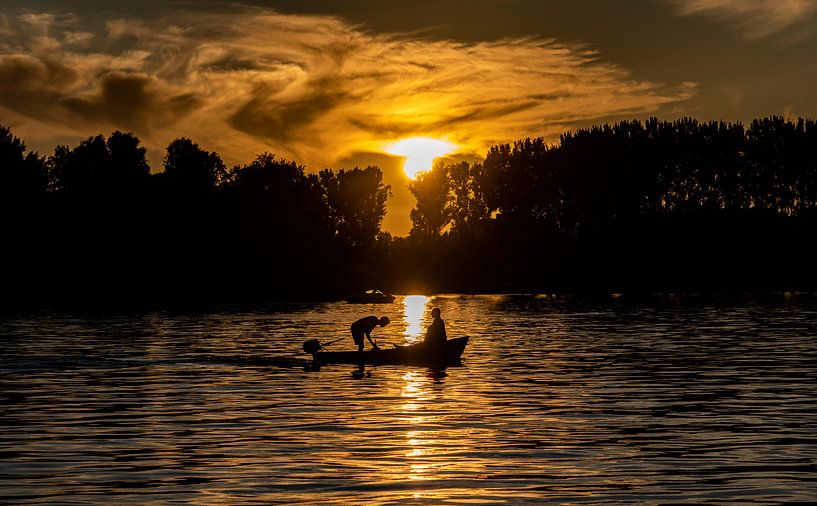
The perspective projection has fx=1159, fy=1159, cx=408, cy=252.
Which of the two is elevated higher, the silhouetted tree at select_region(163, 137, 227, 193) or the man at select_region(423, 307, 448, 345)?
the silhouetted tree at select_region(163, 137, 227, 193)

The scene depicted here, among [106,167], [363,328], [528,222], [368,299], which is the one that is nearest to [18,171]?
[106,167]

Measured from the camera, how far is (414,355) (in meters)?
46.6

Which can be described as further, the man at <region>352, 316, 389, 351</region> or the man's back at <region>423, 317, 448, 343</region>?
the man at <region>352, 316, 389, 351</region>

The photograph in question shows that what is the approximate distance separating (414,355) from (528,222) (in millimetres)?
138004

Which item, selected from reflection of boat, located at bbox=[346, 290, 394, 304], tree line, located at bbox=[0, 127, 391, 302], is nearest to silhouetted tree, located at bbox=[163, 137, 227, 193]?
tree line, located at bbox=[0, 127, 391, 302]

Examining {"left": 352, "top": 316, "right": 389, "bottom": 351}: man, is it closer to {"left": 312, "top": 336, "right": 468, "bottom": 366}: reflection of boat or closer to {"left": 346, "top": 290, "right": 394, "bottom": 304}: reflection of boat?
{"left": 312, "top": 336, "right": 468, "bottom": 366}: reflection of boat

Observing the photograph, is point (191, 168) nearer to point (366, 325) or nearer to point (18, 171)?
point (18, 171)

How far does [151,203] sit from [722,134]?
8526 cm

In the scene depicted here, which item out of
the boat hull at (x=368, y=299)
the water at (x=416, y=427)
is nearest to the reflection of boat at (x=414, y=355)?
the water at (x=416, y=427)

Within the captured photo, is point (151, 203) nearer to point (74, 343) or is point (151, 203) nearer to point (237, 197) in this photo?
point (237, 197)

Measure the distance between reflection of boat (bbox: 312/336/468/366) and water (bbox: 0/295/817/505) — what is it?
0.57m

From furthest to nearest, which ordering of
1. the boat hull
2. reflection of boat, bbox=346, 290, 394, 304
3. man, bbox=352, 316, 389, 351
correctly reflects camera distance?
1. reflection of boat, bbox=346, 290, 394, 304
2. the boat hull
3. man, bbox=352, 316, 389, 351

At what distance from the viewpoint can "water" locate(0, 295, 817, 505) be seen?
64.3ft

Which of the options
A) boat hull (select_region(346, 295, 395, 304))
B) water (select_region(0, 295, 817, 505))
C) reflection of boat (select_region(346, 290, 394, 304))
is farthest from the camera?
reflection of boat (select_region(346, 290, 394, 304))
